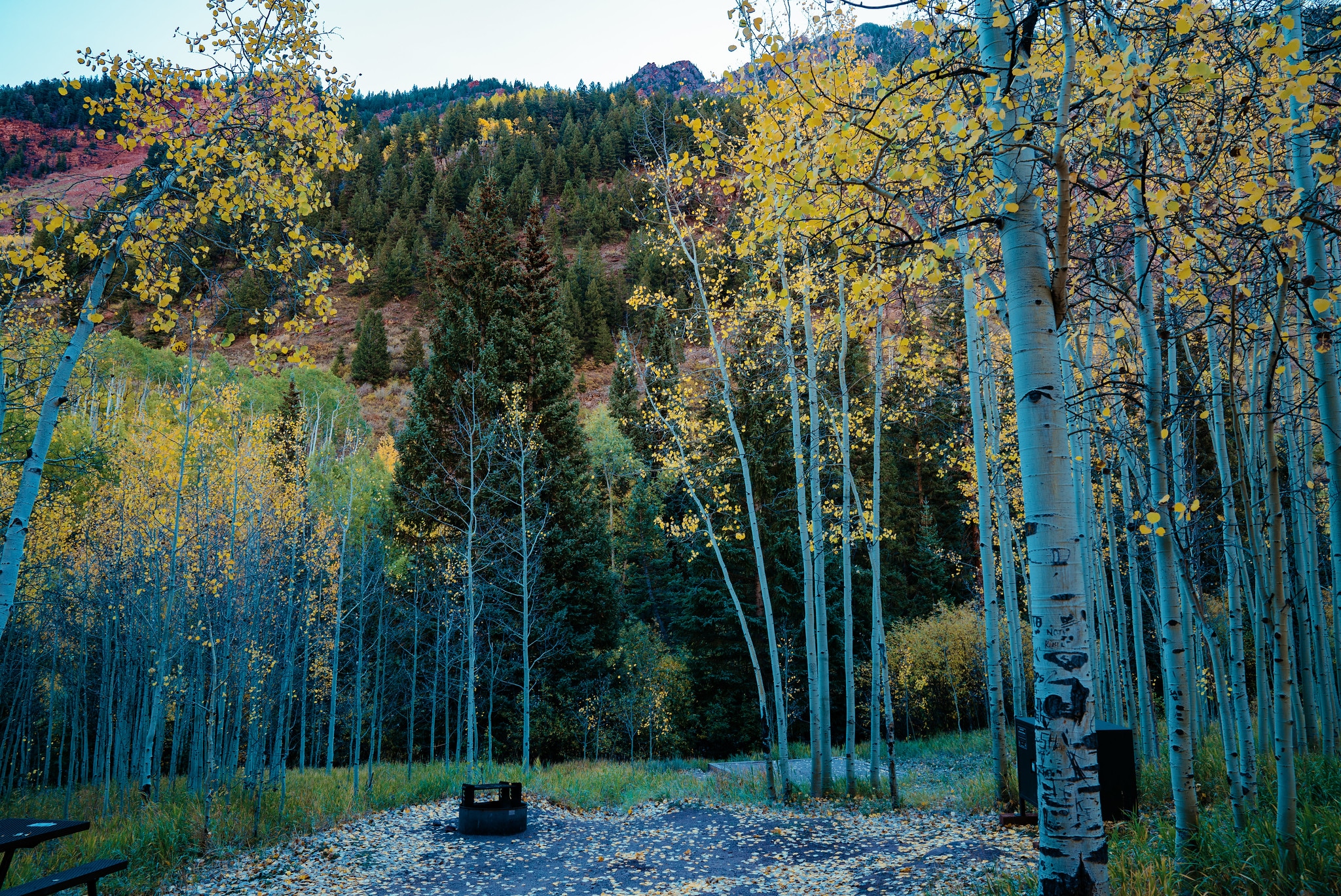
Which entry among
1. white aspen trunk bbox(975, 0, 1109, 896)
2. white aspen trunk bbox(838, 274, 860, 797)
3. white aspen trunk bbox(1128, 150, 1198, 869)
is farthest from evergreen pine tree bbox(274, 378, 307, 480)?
white aspen trunk bbox(1128, 150, 1198, 869)

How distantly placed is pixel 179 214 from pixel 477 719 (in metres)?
14.5

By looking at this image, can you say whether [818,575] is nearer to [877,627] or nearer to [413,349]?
[877,627]

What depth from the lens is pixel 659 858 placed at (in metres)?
6.33

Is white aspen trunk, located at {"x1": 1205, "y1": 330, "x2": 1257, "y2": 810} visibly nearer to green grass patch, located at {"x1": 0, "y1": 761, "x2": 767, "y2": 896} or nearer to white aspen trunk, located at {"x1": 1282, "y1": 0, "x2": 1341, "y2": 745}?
white aspen trunk, located at {"x1": 1282, "y1": 0, "x2": 1341, "y2": 745}

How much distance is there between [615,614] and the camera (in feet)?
54.5

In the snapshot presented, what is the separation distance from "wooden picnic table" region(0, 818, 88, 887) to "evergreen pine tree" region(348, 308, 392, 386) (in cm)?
Result: 3605

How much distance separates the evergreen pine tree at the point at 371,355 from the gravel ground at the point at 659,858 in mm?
32815

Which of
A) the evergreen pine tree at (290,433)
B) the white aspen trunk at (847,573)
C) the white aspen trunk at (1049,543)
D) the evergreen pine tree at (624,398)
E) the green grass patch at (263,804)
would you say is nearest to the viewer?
the white aspen trunk at (1049,543)

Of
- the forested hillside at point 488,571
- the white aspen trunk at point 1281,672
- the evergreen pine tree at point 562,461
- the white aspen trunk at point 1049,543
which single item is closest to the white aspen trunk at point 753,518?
the forested hillside at point 488,571

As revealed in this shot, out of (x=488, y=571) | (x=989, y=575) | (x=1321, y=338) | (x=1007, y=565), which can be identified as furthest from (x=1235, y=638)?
(x=488, y=571)

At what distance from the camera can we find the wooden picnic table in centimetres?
341

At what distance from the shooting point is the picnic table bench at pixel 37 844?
3.37 metres

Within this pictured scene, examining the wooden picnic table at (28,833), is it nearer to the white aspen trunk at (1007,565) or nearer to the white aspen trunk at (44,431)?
the white aspen trunk at (44,431)

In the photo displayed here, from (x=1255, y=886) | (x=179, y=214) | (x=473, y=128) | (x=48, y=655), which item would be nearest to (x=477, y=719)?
(x=48, y=655)
